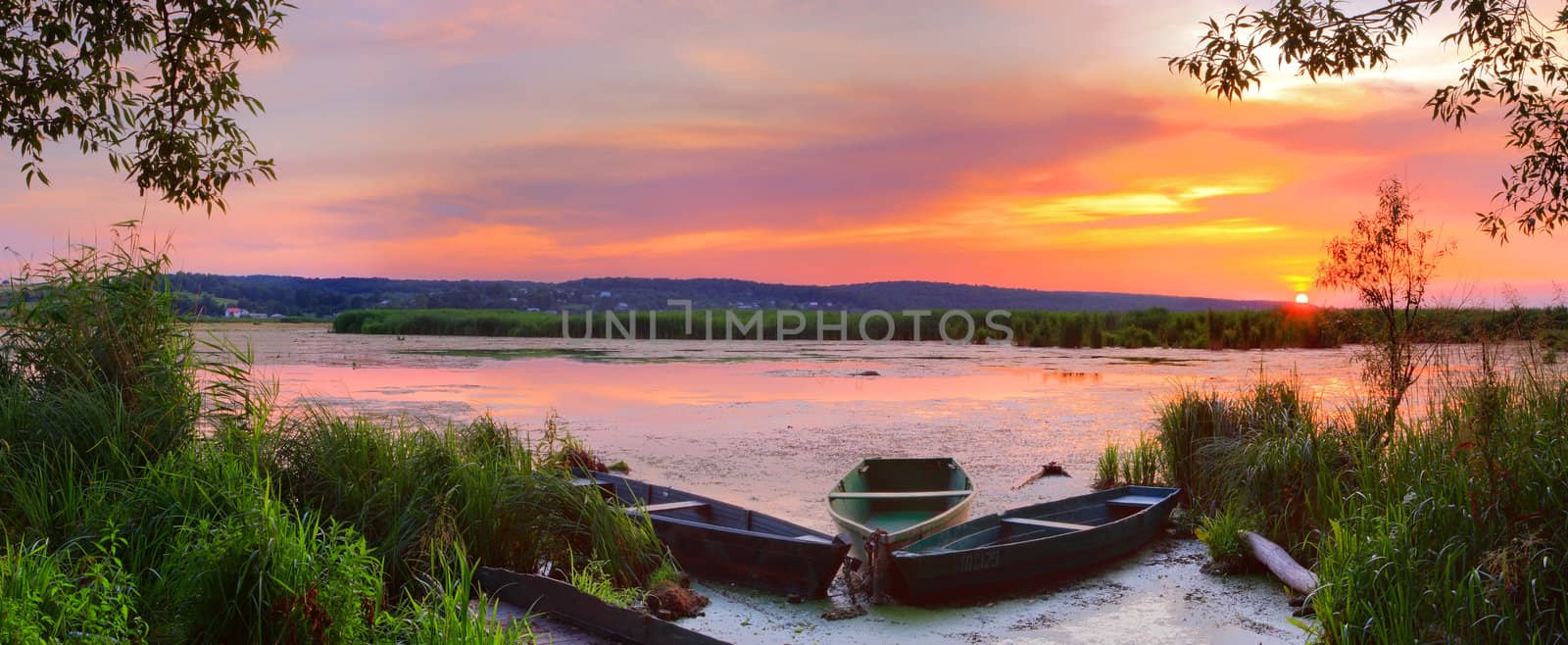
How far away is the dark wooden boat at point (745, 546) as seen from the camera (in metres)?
6.74

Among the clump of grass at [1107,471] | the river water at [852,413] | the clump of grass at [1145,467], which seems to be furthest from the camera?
the clump of grass at [1107,471]

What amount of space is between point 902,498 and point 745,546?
2.56 meters

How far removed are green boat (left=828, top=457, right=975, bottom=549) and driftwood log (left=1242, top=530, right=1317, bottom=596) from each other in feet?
7.26

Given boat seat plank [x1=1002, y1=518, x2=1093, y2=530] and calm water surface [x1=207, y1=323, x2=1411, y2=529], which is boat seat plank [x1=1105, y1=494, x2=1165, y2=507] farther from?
calm water surface [x1=207, y1=323, x2=1411, y2=529]

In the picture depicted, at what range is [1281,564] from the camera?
7.17 metres

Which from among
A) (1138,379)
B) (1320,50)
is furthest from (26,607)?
(1138,379)

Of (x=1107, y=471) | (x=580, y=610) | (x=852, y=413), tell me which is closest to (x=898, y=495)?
(x=1107, y=471)

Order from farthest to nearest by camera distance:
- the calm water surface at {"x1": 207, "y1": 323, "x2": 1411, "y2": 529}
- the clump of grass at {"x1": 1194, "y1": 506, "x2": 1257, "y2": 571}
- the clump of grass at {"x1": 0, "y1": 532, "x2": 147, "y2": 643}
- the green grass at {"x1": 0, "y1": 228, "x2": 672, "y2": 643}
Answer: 1. the calm water surface at {"x1": 207, "y1": 323, "x2": 1411, "y2": 529}
2. the clump of grass at {"x1": 1194, "y1": 506, "x2": 1257, "y2": 571}
3. the green grass at {"x1": 0, "y1": 228, "x2": 672, "y2": 643}
4. the clump of grass at {"x1": 0, "y1": 532, "x2": 147, "y2": 643}

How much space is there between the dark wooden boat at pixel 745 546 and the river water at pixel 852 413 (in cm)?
19

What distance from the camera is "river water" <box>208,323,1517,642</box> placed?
264 inches

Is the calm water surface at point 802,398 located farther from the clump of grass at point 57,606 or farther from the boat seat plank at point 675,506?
the clump of grass at point 57,606

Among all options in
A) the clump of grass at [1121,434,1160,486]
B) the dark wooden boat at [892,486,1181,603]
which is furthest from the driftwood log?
the clump of grass at [1121,434,1160,486]

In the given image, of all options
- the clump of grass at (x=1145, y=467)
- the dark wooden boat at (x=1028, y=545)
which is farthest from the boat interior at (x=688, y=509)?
the clump of grass at (x=1145, y=467)

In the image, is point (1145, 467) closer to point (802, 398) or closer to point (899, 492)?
point (899, 492)
